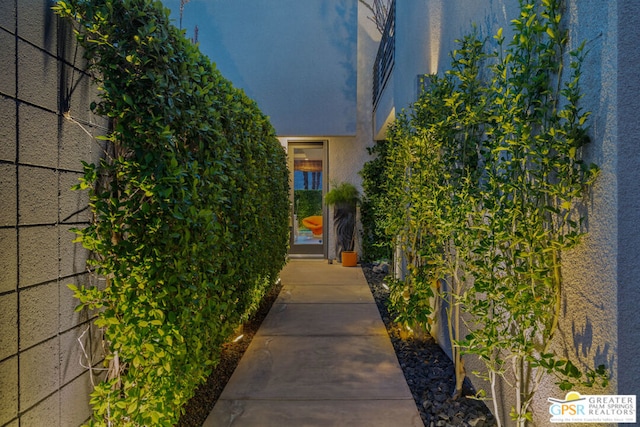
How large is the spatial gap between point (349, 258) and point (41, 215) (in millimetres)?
6718

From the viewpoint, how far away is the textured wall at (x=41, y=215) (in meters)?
1.36

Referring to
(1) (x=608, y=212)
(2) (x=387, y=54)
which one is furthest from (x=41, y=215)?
(2) (x=387, y=54)

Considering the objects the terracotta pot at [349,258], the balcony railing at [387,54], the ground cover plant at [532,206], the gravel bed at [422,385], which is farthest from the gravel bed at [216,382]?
the balcony railing at [387,54]

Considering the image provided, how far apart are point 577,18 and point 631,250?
0.91m

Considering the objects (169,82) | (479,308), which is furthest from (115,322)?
(479,308)

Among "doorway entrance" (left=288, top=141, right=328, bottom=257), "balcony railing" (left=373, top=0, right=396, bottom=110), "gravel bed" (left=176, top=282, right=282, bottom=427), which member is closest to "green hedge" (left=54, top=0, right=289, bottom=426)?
"gravel bed" (left=176, top=282, right=282, bottom=427)

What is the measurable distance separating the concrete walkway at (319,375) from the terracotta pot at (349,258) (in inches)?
115

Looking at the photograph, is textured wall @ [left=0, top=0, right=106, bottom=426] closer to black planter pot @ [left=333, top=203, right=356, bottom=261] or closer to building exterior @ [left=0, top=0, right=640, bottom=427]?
building exterior @ [left=0, top=0, right=640, bottom=427]

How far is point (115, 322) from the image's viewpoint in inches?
67.4

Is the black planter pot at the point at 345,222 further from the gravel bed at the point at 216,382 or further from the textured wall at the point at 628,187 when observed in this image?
the textured wall at the point at 628,187

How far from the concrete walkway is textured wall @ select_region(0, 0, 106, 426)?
44.0 inches

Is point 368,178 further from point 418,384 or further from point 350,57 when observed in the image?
point 418,384

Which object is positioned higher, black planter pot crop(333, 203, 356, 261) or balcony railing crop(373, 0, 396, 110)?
balcony railing crop(373, 0, 396, 110)

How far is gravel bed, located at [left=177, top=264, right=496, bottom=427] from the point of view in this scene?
242 centimetres
